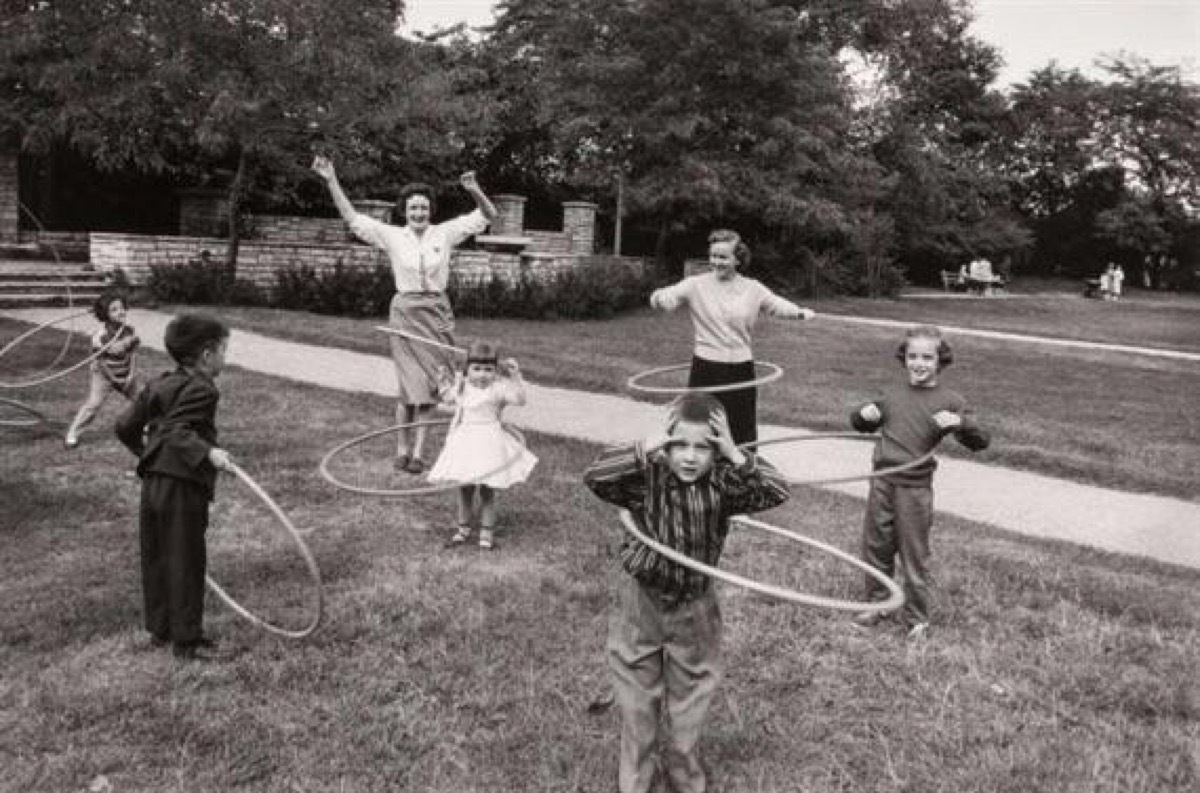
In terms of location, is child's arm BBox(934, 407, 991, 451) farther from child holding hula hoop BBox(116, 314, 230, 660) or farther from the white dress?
child holding hula hoop BBox(116, 314, 230, 660)

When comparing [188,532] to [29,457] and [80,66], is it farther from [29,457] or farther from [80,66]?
[80,66]

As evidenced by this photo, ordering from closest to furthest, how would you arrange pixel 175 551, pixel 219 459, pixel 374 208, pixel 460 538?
1. pixel 219 459
2. pixel 175 551
3. pixel 460 538
4. pixel 374 208

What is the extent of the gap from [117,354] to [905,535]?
21.2 ft

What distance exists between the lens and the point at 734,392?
7.66 m

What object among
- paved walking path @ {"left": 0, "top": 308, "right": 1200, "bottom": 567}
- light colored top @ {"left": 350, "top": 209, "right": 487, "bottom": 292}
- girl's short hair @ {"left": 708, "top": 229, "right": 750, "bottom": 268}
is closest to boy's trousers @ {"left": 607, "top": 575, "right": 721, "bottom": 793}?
girl's short hair @ {"left": 708, "top": 229, "right": 750, "bottom": 268}

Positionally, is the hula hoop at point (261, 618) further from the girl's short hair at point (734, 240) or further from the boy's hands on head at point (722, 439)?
the girl's short hair at point (734, 240)

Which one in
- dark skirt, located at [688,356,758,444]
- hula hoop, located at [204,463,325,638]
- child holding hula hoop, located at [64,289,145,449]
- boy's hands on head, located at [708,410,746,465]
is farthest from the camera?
child holding hula hoop, located at [64,289,145,449]

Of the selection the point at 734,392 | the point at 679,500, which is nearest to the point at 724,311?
the point at 734,392

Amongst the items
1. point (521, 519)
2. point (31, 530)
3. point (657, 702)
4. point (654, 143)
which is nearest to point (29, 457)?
point (31, 530)

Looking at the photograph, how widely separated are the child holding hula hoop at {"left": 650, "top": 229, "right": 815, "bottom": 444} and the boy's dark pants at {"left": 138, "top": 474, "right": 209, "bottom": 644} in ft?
11.1

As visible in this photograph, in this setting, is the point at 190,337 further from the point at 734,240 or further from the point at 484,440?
the point at 734,240

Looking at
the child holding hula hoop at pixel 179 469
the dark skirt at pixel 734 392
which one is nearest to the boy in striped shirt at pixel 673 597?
the child holding hula hoop at pixel 179 469

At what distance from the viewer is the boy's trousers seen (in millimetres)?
3893

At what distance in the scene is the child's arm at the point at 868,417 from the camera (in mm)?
5672
